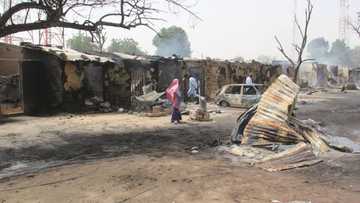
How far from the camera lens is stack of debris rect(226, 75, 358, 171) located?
8.89 metres

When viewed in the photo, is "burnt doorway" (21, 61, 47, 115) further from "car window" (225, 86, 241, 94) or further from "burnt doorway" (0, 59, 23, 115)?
"car window" (225, 86, 241, 94)

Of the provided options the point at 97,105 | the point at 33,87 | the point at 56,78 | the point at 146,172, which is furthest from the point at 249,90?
the point at 146,172

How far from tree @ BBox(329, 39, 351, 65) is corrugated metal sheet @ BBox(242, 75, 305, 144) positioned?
95.8m

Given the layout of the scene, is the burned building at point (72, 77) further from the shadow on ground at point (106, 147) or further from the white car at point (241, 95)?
the shadow on ground at point (106, 147)

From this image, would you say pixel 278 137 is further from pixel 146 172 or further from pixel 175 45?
pixel 175 45

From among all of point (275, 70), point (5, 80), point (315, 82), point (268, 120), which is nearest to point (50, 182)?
point (268, 120)

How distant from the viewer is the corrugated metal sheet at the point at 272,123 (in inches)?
399

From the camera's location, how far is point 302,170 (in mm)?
8266

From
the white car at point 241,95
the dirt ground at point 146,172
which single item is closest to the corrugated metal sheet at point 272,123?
the dirt ground at point 146,172

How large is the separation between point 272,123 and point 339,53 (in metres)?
105

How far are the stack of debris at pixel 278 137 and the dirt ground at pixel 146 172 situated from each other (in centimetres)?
43

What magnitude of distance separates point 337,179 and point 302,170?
74 centimetres

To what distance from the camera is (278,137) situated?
33.4 ft

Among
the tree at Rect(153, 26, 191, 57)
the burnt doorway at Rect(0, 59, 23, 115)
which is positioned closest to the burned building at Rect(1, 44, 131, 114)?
the burnt doorway at Rect(0, 59, 23, 115)
